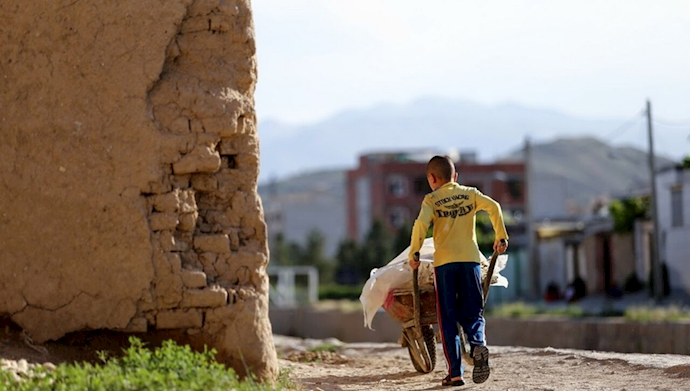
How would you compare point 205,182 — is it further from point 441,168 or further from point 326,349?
point 326,349

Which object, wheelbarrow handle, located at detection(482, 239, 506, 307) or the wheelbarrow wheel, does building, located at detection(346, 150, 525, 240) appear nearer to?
the wheelbarrow wheel

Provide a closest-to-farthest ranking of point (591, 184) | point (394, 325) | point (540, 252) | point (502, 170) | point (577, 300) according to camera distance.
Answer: point (394, 325) → point (577, 300) → point (540, 252) → point (502, 170) → point (591, 184)

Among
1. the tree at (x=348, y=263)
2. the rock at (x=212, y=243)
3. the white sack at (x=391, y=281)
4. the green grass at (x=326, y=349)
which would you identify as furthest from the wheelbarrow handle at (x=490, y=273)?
the tree at (x=348, y=263)

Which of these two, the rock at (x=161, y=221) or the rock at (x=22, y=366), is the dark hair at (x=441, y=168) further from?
the rock at (x=22, y=366)

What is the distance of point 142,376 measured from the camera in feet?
20.1

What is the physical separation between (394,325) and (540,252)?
32.4m

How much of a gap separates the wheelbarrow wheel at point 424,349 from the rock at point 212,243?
2.01 m

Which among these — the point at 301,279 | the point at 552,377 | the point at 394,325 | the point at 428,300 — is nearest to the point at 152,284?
the point at 428,300

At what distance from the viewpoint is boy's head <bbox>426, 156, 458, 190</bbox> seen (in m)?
8.36

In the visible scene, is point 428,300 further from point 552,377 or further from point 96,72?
point 96,72

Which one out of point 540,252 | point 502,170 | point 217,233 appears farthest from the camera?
point 502,170

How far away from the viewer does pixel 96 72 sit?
7578mm

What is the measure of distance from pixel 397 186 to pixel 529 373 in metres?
76.5

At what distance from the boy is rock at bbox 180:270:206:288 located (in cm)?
154
